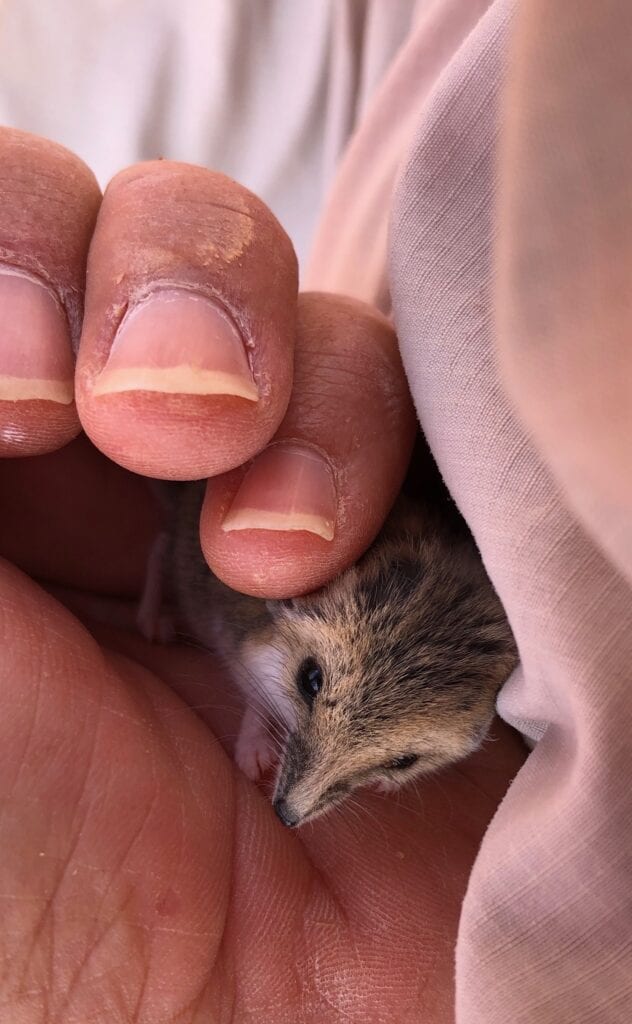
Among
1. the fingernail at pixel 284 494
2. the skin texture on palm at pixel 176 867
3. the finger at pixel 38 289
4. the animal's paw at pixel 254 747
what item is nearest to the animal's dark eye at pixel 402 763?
the skin texture on palm at pixel 176 867

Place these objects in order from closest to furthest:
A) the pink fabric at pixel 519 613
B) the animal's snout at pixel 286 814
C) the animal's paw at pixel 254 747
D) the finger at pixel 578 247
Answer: the finger at pixel 578 247, the pink fabric at pixel 519 613, the animal's snout at pixel 286 814, the animal's paw at pixel 254 747

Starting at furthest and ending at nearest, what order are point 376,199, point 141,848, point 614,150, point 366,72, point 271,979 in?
point 366,72 → point 376,199 → point 271,979 → point 141,848 → point 614,150

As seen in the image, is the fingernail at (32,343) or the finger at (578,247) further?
the fingernail at (32,343)

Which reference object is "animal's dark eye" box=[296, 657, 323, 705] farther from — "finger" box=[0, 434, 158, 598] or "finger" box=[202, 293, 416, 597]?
"finger" box=[0, 434, 158, 598]

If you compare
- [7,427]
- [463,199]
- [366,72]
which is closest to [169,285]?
[7,427]

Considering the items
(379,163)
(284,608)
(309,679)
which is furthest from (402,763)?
(379,163)

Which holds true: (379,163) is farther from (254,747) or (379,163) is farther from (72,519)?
(254,747)

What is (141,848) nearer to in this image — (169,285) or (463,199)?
(169,285)

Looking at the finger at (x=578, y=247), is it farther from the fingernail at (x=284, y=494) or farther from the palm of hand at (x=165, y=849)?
the palm of hand at (x=165, y=849)
